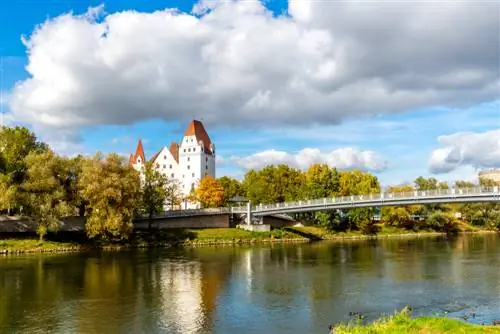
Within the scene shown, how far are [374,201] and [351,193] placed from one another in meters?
27.4

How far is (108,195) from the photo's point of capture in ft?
213

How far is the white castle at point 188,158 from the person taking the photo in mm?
146625

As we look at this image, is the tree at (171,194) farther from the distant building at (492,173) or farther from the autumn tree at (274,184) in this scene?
the distant building at (492,173)

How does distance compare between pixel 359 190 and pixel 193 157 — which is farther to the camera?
pixel 193 157

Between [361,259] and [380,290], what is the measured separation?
20082mm

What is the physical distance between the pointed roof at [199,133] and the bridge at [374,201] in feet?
203

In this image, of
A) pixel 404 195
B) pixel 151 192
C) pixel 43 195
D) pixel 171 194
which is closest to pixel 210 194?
pixel 171 194

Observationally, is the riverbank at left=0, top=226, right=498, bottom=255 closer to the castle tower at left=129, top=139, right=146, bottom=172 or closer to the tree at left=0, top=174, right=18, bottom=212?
the tree at left=0, top=174, right=18, bottom=212

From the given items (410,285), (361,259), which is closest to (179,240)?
(361,259)

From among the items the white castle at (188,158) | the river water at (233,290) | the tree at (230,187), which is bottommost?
the river water at (233,290)

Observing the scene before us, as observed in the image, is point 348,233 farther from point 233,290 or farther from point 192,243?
point 233,290

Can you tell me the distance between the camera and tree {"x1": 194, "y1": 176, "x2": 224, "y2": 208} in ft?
349

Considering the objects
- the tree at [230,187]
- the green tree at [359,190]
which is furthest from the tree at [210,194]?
the green tree at [359,190]

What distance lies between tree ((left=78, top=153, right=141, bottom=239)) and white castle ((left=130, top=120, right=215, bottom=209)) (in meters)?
75.2
